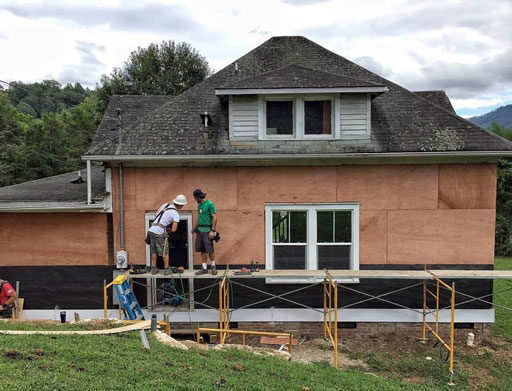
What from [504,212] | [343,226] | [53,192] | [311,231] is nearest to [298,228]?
[311,231]

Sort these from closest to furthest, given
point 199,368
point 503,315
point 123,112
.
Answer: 1. point 199,368
2. point 503,315
3. point 123,112

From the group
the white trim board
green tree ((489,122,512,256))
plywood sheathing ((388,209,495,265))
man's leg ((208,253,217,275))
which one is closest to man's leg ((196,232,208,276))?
man's leg ((208,253,217,275))

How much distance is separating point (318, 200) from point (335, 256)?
4.71ft

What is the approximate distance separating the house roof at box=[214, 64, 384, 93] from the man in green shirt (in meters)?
2.93

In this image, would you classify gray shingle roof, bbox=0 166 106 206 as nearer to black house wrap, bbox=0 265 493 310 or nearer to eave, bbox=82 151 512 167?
eave, bbox=82 151 512 167

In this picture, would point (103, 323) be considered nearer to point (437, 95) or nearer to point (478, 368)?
point (478, 368)

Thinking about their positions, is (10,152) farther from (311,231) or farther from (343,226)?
(343,226)

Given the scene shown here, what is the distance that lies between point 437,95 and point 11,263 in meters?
13.9

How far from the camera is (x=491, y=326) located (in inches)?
361

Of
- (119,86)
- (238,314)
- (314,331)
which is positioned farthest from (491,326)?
(119,86)

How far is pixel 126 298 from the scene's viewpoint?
8.27 m

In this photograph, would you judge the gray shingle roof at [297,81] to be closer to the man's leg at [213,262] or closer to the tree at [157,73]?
the man's leg at [213,262]

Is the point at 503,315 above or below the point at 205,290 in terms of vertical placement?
below

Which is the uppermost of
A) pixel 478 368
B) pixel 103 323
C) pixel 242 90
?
pixel 242 90
